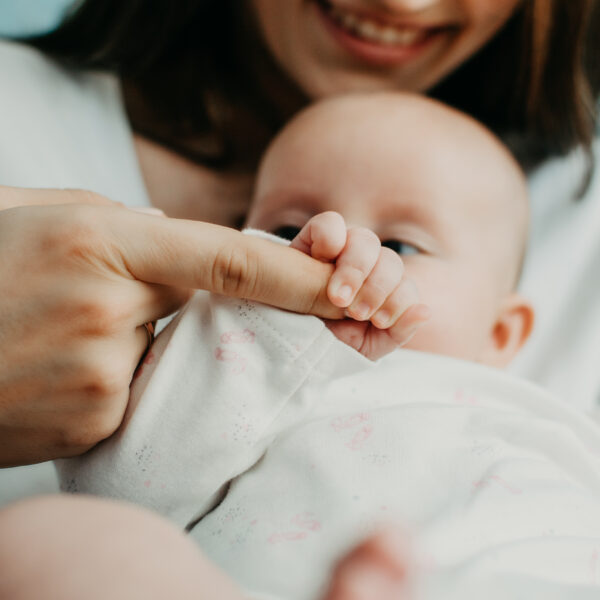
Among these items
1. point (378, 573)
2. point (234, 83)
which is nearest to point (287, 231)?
point (234, 83)

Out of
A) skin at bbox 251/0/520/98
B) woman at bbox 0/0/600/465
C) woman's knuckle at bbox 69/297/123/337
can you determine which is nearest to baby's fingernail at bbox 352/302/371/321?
woman's knuckle at bbox 69/297/123/337

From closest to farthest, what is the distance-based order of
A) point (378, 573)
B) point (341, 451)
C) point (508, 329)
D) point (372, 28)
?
point (378, 573)
point (341, 451)
point (508, 329)
point (372, 28)

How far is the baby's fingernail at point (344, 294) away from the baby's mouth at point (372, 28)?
2.67 feet

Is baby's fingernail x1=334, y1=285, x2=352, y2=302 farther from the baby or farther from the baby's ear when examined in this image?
the baby's ear

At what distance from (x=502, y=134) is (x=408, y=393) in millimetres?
947

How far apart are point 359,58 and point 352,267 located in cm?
81

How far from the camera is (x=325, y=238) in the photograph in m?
0.63

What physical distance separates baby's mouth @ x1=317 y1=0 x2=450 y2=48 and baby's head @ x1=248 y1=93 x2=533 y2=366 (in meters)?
0.20

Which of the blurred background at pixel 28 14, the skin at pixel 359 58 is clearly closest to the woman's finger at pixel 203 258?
the skin at pixel 359 58

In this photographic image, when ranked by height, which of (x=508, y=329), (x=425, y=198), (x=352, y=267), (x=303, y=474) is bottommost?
(x=508, y=329)

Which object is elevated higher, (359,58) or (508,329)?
(359,58)

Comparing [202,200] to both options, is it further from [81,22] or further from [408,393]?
[408,393]

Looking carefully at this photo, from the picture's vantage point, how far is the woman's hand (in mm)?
586

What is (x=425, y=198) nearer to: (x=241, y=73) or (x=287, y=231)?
(x=287, y=231)
